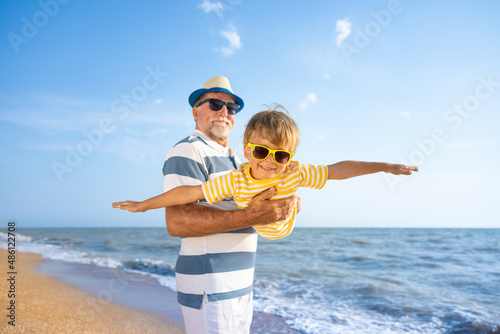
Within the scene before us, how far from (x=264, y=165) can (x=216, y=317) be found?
1.02m

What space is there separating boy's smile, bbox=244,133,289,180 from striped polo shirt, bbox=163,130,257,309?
35 centimetres

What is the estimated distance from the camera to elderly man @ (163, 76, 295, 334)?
2113 millimetres

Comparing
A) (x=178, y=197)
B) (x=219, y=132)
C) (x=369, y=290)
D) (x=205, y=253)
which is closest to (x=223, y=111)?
(x=219, y=132)

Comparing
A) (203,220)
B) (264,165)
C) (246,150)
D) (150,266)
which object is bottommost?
(150,266)

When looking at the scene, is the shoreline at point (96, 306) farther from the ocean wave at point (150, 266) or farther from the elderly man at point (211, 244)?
the elderly man at point (211, 244)

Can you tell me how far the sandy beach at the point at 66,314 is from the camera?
4.76 m

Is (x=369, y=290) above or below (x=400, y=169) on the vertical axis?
below

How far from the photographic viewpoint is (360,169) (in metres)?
2.31

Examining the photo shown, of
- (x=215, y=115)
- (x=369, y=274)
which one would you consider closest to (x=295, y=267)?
(x=369, y=274)

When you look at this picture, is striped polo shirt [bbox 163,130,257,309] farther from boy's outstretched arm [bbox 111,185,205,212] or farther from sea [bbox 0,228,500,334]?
sea [bbox 0,228,500,334]

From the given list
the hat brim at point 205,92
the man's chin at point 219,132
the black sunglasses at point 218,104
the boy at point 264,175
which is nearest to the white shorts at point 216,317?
the boy at point 264,175

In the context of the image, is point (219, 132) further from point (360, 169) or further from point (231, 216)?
point (360, 169)

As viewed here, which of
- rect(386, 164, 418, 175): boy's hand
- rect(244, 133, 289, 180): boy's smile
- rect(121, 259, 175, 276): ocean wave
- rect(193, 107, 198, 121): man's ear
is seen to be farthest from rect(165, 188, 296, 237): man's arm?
rect(121, 259, 175, 276): ocean wave

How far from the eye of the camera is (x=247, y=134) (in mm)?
2215
